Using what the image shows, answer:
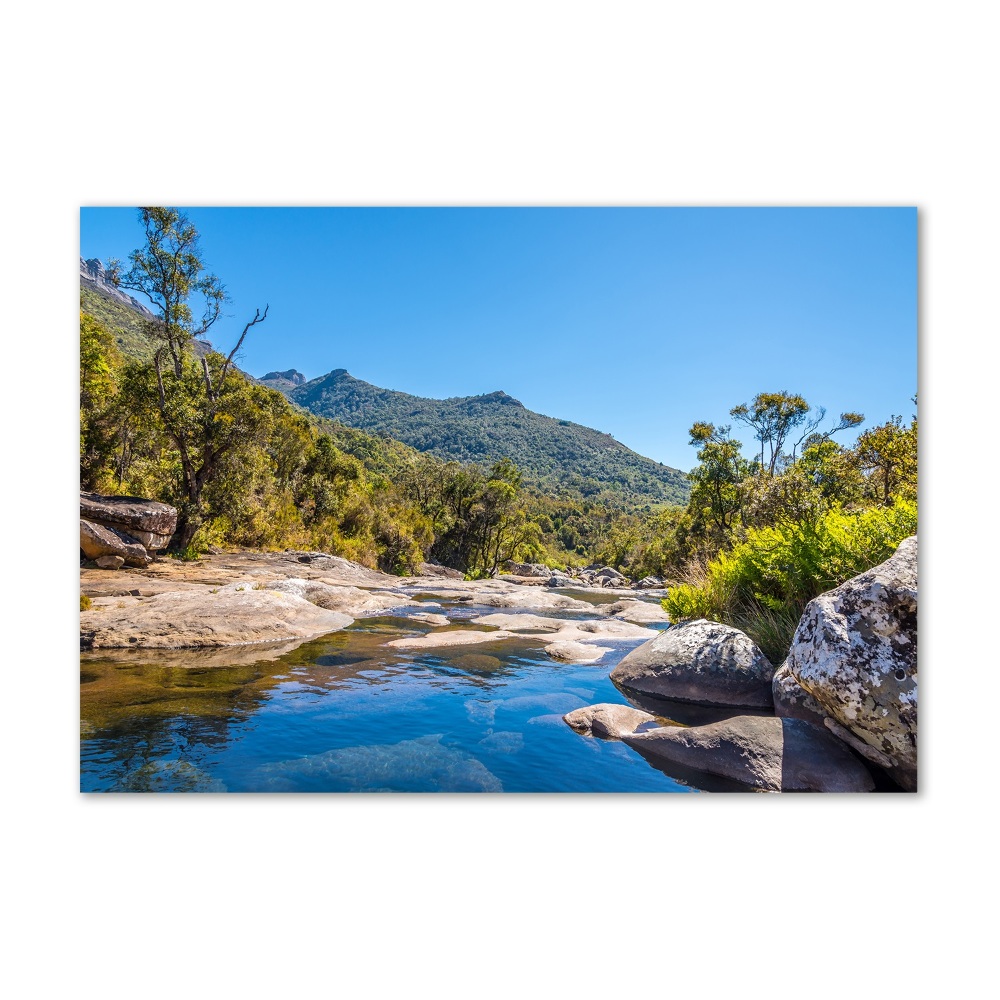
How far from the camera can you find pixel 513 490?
4347cm

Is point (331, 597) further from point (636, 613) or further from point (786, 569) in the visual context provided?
point (786, 569)

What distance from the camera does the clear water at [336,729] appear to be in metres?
4.50

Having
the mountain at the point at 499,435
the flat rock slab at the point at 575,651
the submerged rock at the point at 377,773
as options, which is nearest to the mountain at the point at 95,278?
the submerged rock at the point at 377,773

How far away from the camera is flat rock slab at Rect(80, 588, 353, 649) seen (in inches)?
293

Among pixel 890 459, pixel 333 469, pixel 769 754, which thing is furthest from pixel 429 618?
pixel 333 469

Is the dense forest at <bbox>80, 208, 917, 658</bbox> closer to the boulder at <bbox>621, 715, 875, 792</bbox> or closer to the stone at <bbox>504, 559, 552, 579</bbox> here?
the boulder at <bbox>621, 715, 875, 792</bbox>

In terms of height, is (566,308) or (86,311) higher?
(566,308)

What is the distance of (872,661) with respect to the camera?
4.53 meters

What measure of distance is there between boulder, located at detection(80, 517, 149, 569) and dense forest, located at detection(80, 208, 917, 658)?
168cm
